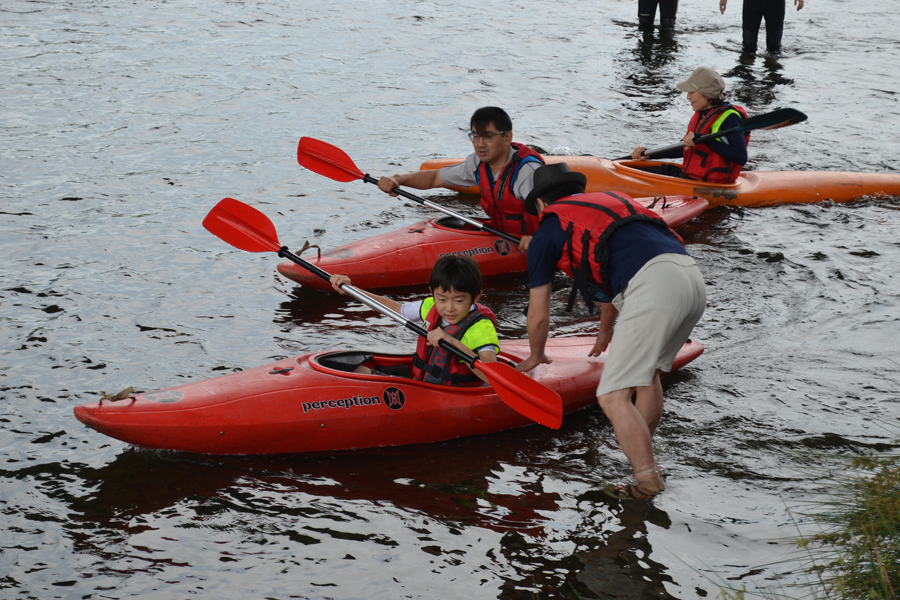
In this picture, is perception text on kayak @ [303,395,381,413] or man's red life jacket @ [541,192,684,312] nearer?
man's red life jacket @ [541,192,684,312]

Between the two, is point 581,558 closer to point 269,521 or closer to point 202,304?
point 269,521

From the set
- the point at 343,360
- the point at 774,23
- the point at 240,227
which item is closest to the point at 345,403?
the point at 343,360

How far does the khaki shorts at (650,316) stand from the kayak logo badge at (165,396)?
1.70 meters

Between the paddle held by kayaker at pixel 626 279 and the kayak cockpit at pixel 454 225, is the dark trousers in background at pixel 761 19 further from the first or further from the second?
the paddle held by kayaker at pixel 626 279

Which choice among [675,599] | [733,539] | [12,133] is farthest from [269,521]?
[12,133]

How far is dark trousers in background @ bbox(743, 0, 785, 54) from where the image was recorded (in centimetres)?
1177

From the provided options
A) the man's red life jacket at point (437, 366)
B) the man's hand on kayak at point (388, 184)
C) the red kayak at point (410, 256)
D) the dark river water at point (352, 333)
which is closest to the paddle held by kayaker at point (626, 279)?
the dark river water at point (352, 333)

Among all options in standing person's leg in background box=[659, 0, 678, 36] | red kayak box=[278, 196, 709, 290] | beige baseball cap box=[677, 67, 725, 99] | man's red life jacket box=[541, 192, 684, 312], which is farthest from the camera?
standing person's leg in background box=[659, 0, 678, 36]

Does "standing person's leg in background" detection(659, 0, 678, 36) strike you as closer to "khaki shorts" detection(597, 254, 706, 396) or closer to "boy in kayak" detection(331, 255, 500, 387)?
"boy in kayak" detection(331, 255, 500, 387)

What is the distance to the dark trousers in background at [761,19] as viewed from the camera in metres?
11.8

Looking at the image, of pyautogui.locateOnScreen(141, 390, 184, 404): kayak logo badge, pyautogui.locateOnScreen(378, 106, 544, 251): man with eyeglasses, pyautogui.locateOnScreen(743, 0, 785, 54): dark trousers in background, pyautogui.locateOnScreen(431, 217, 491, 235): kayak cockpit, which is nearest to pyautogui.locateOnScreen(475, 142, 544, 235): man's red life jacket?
pyautogui.locateOnScreen(378, 106, 544, 251): man with eyeglasses

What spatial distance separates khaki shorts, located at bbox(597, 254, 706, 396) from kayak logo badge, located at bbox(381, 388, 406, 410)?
0.92 meters

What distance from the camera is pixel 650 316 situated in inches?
120

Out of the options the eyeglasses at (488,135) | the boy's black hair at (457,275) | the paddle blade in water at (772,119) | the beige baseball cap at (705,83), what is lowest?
the boy's black hair at (457,275)
